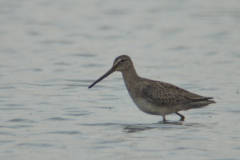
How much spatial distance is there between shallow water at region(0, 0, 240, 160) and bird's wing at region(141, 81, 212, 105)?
1.38 ft

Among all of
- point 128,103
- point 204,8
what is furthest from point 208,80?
point 204,8

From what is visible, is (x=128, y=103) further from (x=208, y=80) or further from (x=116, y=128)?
(x=208, y=80)

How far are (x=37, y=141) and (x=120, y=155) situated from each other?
1.35m

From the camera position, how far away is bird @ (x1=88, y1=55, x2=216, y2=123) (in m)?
8.45

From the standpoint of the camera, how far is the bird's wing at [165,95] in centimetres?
845

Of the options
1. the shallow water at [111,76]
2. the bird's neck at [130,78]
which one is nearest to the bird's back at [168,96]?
the bird's neck at [130,78]

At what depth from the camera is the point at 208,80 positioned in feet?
38.9

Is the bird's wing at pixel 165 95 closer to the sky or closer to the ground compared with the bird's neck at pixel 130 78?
closer to the ground

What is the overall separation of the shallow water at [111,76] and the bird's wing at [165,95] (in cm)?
42

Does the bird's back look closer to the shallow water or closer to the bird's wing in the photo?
the bird's wing

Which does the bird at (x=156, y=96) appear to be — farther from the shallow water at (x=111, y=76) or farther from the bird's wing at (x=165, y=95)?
the shallow water at (x=111, y=76)

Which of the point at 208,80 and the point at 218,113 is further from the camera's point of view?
the point at 208,80

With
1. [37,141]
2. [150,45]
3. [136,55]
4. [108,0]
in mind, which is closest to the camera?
[37,141]

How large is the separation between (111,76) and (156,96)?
14.6ft
